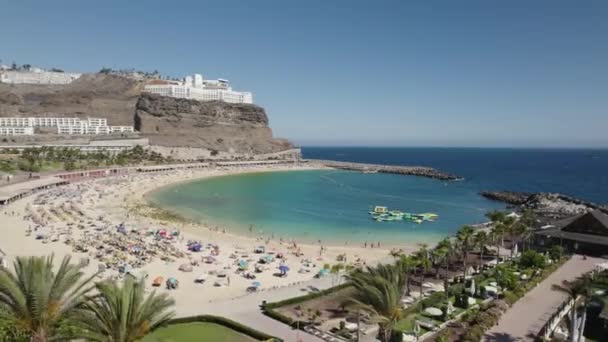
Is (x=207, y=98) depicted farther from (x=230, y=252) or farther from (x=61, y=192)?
(x=230, y=252)

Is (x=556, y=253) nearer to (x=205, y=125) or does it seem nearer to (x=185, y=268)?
(x=185, y=268)

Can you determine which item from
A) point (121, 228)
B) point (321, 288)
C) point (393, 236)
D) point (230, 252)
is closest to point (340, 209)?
point (393, 236)

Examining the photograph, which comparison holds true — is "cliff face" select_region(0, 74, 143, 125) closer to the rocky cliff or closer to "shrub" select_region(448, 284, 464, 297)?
the rocky cliff

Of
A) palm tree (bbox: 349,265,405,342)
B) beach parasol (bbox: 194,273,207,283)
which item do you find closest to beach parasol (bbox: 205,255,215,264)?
beach parasol (bbox: 194,273,207,283)

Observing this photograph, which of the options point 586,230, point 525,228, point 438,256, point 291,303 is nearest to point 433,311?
point 291,303

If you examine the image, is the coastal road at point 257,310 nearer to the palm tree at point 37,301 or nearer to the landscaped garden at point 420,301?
the landscaped garden at point 420,301

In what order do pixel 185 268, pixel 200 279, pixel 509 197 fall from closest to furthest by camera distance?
pixel 200 279 → pixel 185 268 → pixel 509 197
